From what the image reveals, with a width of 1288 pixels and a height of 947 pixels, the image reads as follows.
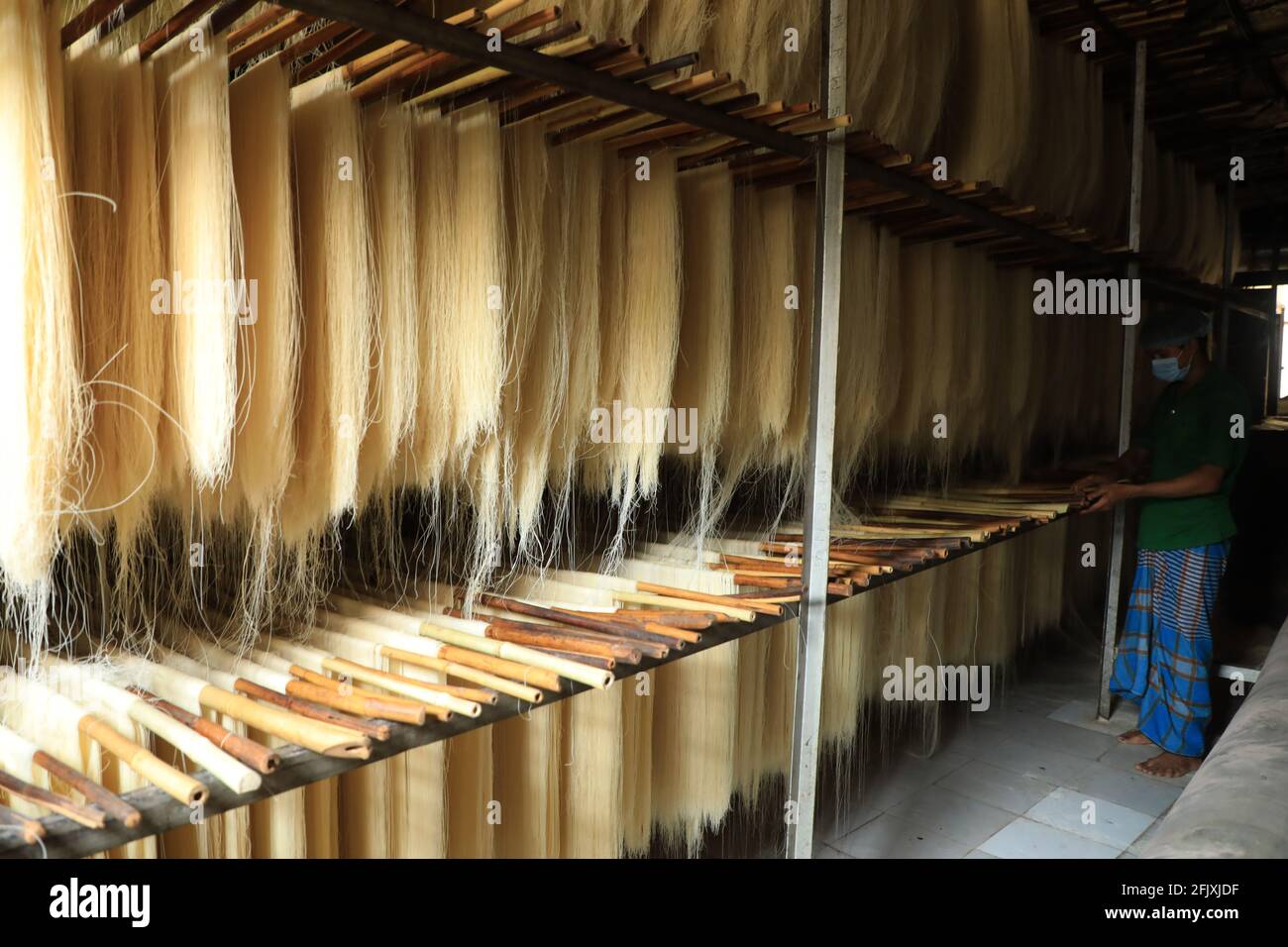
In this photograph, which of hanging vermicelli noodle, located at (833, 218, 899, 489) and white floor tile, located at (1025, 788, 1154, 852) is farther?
white floor tile, located at (1025, 788, 1154, 852)

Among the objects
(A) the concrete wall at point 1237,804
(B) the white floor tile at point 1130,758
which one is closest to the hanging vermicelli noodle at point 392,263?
(A) the concrete wall at point 1237,804

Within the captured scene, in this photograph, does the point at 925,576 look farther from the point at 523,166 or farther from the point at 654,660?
the point at 523,166

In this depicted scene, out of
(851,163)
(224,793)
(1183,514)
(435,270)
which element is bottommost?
(224,793)

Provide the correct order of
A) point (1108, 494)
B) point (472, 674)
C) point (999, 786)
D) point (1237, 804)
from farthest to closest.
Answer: point (999, 786)
point (1108, 494)
point (472, 674)
point (1237, 804)

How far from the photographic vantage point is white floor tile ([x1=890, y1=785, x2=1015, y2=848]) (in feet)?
9.57

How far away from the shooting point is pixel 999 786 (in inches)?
128

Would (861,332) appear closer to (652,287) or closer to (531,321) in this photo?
(652,287)

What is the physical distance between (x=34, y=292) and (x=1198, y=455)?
142 inches

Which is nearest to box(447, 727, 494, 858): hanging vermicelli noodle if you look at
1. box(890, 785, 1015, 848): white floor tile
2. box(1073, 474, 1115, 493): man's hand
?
box(890, 785, 1015, 848): white floor tile

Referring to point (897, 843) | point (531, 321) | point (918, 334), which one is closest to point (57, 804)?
point (531, 321)

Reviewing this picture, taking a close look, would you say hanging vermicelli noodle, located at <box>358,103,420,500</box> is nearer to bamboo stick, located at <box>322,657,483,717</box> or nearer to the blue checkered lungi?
bamboo stick, located at <box>322,657,483,717</box>

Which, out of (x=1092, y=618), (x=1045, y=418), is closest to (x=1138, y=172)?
(x=1045, y=418)

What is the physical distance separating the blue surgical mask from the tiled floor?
4.87 feet

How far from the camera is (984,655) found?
3863mm
